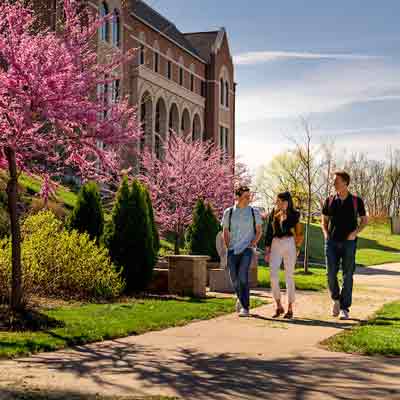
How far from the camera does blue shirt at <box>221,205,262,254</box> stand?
923 centimetres

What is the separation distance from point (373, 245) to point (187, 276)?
38448 mm

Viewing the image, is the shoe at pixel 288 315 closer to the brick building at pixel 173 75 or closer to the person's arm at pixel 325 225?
the person's arm at pixel 325 225

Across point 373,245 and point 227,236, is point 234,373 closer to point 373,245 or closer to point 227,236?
point 227,236

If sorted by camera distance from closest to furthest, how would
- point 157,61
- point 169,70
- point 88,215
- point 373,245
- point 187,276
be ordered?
point 187,276
point 88,215
point 157,61
point 169,70
point 373,245

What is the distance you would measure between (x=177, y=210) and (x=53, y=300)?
14536 millimetres

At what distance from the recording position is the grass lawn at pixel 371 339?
21.0ft

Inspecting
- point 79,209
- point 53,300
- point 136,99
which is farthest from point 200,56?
point 53,300

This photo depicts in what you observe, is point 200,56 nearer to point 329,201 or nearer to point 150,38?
point 150,38

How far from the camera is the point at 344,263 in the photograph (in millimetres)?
9000

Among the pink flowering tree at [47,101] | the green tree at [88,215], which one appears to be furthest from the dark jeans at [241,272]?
the green tree at [88,215]

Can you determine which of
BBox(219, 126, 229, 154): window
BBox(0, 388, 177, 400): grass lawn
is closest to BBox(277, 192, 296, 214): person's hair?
BBox(0, 388, 177, 400): grass lawn

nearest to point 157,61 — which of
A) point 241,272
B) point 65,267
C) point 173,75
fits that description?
point 173,75

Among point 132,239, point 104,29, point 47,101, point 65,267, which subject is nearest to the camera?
point 47,101

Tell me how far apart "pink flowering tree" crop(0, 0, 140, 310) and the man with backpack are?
1822mm
